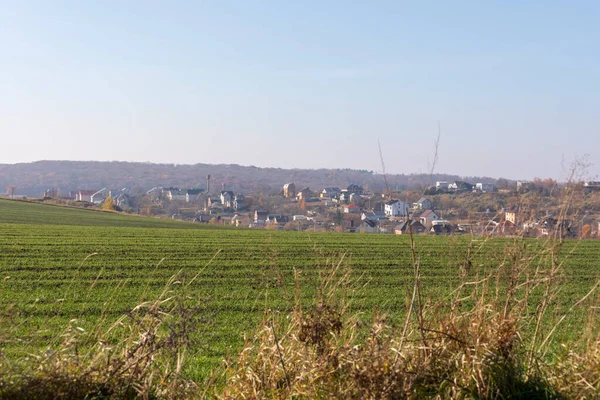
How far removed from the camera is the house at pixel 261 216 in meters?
63.1

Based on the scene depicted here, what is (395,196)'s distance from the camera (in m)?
5.40

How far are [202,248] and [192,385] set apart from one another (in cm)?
2048

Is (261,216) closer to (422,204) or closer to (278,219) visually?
(278,219)

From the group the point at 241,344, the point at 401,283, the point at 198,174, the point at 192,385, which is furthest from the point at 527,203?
the point at 198,174

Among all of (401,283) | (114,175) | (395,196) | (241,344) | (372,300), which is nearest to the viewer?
(395,196)

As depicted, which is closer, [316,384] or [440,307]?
[316,384]

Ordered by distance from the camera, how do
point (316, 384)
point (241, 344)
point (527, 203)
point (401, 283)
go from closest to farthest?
point (316, 384) → point (527, 203) → point (241, 344) → point (401, 283)

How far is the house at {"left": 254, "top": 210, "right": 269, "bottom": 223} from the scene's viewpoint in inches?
2483

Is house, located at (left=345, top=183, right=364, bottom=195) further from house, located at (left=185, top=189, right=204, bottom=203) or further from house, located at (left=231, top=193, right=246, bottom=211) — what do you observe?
house, located at (left=185, top=189, right=204, bottom=203)

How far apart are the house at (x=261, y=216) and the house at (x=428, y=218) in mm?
55383

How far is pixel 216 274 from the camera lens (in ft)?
57.9

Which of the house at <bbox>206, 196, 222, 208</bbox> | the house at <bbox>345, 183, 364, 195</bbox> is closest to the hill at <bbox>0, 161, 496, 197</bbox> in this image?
the house at <bbox>206, 196, 222, 208</bbox>

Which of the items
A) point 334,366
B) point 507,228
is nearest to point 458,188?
point 507,228

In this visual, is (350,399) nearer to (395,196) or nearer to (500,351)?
(500,351)
